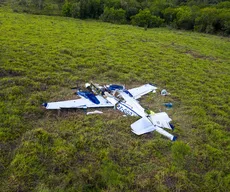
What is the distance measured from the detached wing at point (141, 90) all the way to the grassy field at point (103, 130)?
0.33m

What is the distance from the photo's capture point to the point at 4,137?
4949mm

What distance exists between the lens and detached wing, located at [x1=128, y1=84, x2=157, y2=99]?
7.53 meters

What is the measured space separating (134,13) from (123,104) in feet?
73.8

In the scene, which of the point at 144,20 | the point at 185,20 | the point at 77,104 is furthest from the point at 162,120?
the point at 185,20

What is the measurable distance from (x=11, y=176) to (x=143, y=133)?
10.9ft

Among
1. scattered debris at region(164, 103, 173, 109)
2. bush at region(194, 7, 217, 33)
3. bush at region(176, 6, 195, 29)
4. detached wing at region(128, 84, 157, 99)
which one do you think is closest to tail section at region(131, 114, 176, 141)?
scattered debris at region(164, 103, 173, 109)

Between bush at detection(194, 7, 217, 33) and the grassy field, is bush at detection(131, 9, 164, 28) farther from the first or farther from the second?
the grassy field

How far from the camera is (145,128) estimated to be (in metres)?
5.78

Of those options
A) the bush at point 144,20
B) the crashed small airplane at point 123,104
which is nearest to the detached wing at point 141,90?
the crashed small airplane at point 123,104

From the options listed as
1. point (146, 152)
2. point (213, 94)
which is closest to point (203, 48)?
point (213, 94)

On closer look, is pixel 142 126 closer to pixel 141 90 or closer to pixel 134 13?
pixel 141 90

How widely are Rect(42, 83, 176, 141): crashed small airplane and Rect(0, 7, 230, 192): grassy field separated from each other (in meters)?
0.23

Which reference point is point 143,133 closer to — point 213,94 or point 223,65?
point 213,94

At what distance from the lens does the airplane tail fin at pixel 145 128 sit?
5652 millimetres
